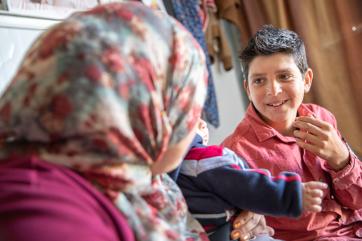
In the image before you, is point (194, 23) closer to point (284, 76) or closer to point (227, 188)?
point (284, 76)

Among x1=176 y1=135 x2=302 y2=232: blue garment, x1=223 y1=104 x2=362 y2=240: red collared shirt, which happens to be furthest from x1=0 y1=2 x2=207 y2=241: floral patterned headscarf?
x1=223 y1=104 x2=362 y2=240: red collared shirt

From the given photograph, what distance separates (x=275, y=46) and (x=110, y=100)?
742 millimetres

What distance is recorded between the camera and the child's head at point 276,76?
1.11 m

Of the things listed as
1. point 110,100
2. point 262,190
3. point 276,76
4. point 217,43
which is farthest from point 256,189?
point 217,43

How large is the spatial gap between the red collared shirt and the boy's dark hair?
0.67 ft

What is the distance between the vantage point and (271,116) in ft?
3.73

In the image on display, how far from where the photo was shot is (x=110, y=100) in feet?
1.65

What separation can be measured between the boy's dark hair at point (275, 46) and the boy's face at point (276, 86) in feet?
0.05

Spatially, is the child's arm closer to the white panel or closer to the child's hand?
the child's hand

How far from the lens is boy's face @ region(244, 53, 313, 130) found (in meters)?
1.11

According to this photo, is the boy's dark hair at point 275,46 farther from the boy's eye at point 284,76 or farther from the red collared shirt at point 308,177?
the red collared shirt at point 308,177

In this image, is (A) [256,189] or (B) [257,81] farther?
(B) [257,81]

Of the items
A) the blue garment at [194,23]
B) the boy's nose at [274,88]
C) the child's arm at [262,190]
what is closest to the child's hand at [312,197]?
the child's arm at [262,190]

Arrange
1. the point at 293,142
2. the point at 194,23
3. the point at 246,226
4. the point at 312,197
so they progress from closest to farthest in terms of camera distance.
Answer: the point at 312,197
the point at 246,226
the point at 293,142
the point at 194,23
